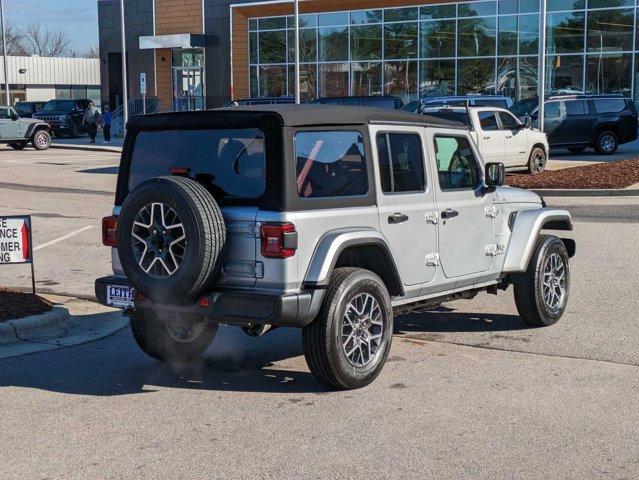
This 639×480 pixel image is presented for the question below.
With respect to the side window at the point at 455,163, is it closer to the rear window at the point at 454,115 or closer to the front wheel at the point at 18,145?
the rear window at the point at 454,115

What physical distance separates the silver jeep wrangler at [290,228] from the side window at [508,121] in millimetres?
15679

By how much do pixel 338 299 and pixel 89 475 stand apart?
6.66 feet

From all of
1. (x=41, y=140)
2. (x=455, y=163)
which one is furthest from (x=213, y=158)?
(x=41, y=140)

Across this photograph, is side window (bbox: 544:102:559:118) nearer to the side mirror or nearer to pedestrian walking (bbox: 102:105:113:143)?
pedestrian walking (bbox: 102:105:113:143)

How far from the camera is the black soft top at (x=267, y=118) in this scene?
623 centimetres

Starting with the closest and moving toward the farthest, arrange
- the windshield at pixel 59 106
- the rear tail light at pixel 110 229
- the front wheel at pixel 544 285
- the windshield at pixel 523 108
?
the rear tail light at pixel 110 229
the front wheel at pixel 544 285
the windshield at pixel 523 108
the windshield at pixel 59 106

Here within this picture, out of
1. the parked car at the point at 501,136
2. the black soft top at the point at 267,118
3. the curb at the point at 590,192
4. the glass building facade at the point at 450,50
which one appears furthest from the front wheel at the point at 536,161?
the black soft top at the point at 267,118

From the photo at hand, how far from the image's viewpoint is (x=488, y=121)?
22.5 metres

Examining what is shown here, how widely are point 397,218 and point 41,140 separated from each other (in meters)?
31.9

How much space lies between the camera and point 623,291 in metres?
9.94

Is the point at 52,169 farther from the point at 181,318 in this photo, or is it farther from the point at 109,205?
the point at 181,318

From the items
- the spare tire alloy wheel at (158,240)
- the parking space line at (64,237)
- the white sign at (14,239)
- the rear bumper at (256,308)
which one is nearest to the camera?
the rear bumper at (256,308)

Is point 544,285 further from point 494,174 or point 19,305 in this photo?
point 19,305

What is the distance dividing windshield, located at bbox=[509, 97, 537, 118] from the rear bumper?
24.4 m
